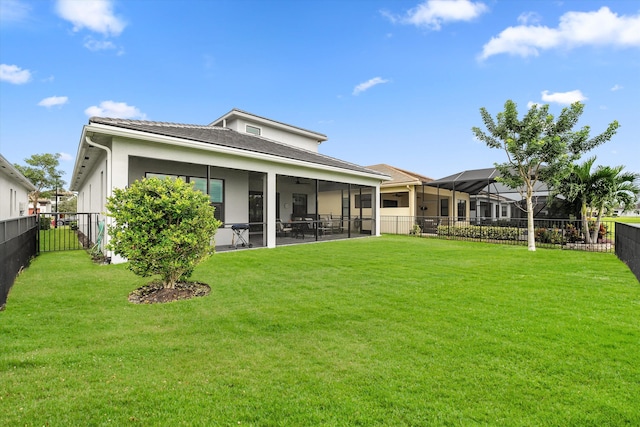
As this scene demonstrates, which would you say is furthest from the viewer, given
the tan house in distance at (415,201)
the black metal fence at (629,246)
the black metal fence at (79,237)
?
the tan house in distance at (415,201)

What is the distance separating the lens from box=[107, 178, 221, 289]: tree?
15.5 ft

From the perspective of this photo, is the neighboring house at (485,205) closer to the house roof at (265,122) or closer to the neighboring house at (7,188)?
the house roof at (265,122)

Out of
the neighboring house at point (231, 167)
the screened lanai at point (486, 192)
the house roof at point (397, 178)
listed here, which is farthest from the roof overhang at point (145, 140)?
the screened lanai at point (486, 192)

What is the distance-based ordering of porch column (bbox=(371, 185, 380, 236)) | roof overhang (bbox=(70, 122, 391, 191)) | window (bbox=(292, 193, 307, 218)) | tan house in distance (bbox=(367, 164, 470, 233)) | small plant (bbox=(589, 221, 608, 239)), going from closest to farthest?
roof overhang (bbox=(70, 122, 391, 191)) → small plant (bbox=(589, 221, 608, 239)) → porch column (bbox=(371, 185, 380, 236)) → window (bbox=(292, 193, 307, 218)) → tan house in distance (bbox=(367, 164, 470, 233))

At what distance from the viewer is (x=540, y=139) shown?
10336mm

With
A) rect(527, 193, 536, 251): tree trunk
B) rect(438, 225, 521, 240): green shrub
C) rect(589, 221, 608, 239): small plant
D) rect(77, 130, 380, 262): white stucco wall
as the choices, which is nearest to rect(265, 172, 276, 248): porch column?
rect(77, 130, 380, 262): white stucco wall

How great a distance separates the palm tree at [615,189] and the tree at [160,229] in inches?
539

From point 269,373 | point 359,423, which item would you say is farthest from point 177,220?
point 359,423

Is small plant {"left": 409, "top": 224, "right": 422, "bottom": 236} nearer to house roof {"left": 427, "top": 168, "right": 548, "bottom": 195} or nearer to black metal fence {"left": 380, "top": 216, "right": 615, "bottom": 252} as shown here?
black metal fence {"left": 380, "top": 216, "right": 615, "bottom": 252}

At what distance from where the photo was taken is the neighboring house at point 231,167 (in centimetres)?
755

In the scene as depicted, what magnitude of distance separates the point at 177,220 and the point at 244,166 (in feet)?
17.5

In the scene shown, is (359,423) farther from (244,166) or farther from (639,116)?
(639,116)

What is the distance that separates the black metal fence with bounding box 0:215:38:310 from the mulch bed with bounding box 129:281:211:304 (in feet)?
5.41

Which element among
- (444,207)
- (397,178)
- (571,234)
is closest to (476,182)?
(444,207)
